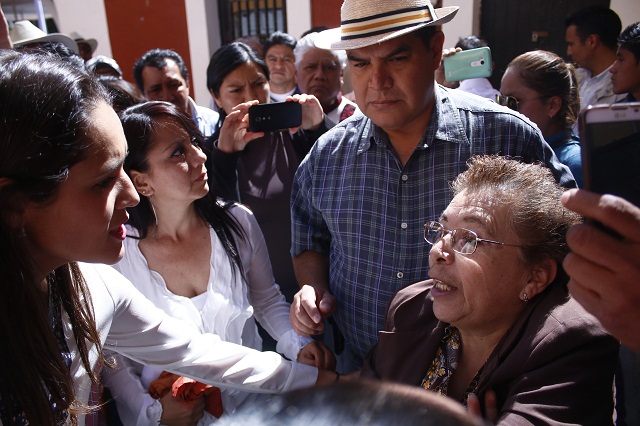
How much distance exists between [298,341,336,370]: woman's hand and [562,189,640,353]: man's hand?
119cm

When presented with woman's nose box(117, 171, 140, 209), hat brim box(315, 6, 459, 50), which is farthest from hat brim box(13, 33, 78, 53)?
woman's nose box(117, 171, 140, 209)

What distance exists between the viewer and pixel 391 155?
1.88 m

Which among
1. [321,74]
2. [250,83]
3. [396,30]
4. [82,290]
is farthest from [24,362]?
A: [321,74]

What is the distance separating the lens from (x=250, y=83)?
309 cm

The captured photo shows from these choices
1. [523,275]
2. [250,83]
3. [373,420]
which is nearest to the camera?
[373,420]

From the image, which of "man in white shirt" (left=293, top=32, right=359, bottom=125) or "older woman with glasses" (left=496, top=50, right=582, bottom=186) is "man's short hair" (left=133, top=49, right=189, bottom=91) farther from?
"older woman with glasses" (left=496, top=50, right=582, bottom=186)

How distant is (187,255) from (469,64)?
1986 mm

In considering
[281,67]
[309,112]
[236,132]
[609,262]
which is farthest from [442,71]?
[609,262]

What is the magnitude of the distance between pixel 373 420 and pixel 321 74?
328 cm

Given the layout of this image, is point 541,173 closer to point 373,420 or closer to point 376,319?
point 376,319

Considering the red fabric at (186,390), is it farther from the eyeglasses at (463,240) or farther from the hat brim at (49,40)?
the hat brim at (49,40)

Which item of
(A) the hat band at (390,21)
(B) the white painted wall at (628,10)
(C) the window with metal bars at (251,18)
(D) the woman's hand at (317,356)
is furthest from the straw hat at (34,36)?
(B) the white painted wall at (628,10)

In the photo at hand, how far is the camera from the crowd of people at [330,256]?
99cm

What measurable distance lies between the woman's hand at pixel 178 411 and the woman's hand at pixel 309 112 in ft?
4.81
